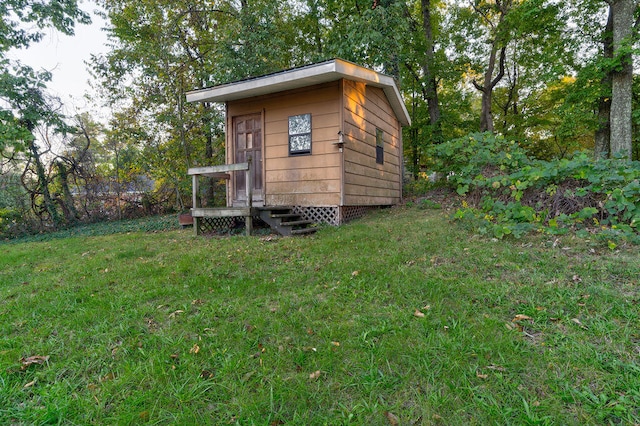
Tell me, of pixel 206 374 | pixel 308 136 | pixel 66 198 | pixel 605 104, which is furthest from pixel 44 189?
pixel 605 104

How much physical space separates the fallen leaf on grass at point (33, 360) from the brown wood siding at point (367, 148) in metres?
5.22

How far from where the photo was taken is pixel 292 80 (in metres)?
6.21

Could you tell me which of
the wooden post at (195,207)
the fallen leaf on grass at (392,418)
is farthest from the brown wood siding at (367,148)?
the fallen leaf on grass at (392,418)

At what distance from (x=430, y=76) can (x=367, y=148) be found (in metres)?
8.48

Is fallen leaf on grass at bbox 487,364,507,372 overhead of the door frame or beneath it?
beneath

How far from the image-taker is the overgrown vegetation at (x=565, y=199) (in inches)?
151

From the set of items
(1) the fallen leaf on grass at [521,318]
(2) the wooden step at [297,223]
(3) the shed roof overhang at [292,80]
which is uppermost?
(3) the shed roof overhang at [292,80]

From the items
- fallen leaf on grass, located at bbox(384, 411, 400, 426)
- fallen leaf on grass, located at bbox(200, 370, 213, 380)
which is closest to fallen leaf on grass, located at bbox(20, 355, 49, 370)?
fallen leaf on grass, located at bbox(200, 370, 213, 380)

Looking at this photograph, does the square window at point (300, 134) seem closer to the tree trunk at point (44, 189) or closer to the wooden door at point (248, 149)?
the wooden door at point (248, 149)

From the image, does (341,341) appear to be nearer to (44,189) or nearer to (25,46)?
(44,189)

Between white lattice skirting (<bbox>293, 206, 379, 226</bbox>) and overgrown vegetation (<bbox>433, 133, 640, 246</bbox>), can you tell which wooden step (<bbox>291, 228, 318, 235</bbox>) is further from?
overgrown vegetation (<bbox>433, 133, 640, 246</bbox>)

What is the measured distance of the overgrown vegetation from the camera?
383 centimetres

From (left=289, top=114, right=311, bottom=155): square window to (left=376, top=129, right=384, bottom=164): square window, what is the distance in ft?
8.28

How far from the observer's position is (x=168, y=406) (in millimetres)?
1695
